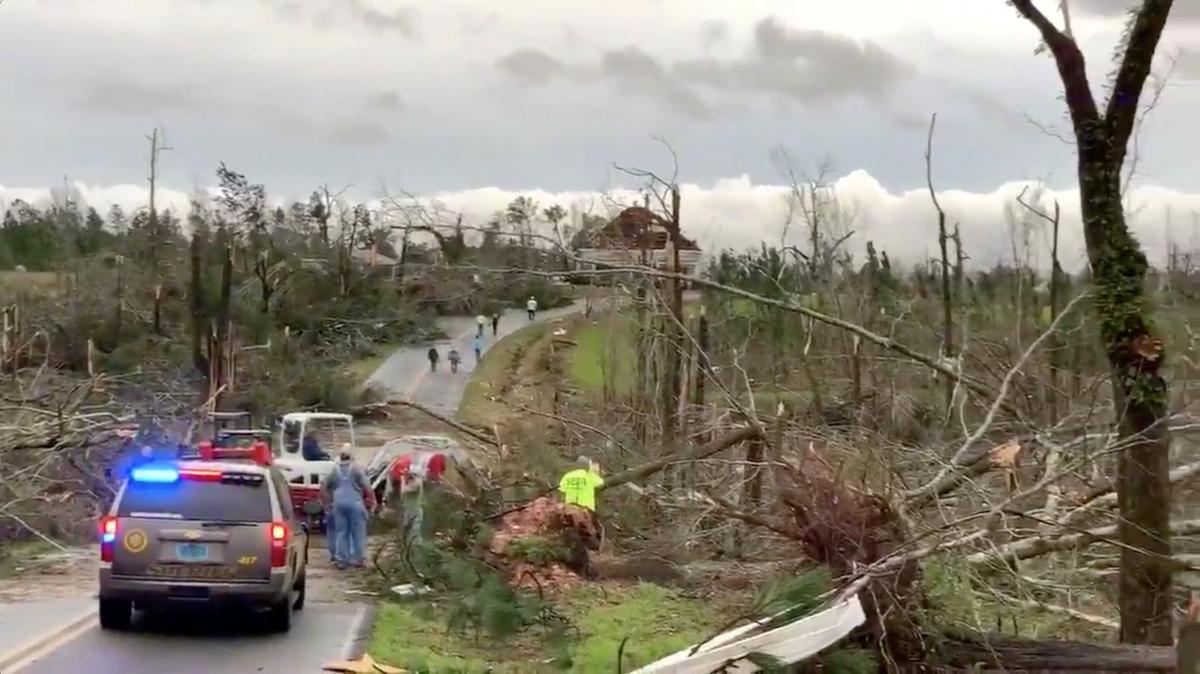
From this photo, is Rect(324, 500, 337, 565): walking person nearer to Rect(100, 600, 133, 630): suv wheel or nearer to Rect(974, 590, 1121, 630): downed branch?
Rect(100, 600, 133, 630): suv wheel

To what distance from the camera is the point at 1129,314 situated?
30.8ft

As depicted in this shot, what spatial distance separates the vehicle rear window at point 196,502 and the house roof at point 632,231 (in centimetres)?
811

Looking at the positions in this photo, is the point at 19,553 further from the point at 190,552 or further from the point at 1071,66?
the point at 1071,66

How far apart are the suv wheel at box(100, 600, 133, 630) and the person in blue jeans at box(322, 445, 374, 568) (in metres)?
4.59

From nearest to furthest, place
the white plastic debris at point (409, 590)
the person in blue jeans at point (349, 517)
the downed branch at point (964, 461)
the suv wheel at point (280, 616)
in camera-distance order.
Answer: the downed branch at point (964, 461) < the suv wheel at point (280, 616) < the white plastic debris at point (409, 590) < the person in blue jeans at point (349, 517)

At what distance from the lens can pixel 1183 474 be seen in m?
10.4

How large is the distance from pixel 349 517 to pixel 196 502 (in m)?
5.15

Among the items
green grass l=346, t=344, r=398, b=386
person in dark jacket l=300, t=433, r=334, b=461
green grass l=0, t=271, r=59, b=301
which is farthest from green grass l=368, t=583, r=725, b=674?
green grass l=0, t=271, r=59, b=301

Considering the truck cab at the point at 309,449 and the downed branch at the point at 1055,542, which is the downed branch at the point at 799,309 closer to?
the downed branch at the point at 1055,542

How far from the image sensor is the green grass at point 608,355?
29.2 metres

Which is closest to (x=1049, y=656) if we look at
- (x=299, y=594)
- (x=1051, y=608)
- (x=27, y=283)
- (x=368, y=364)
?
(x=1051, y=608)

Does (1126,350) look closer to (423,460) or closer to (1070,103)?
(1070,103)

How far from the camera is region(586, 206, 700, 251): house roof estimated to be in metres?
19.0

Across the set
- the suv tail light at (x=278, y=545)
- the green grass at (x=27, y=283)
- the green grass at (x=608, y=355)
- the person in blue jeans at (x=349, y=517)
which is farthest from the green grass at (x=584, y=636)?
the green grass at (x=27, y=283)
